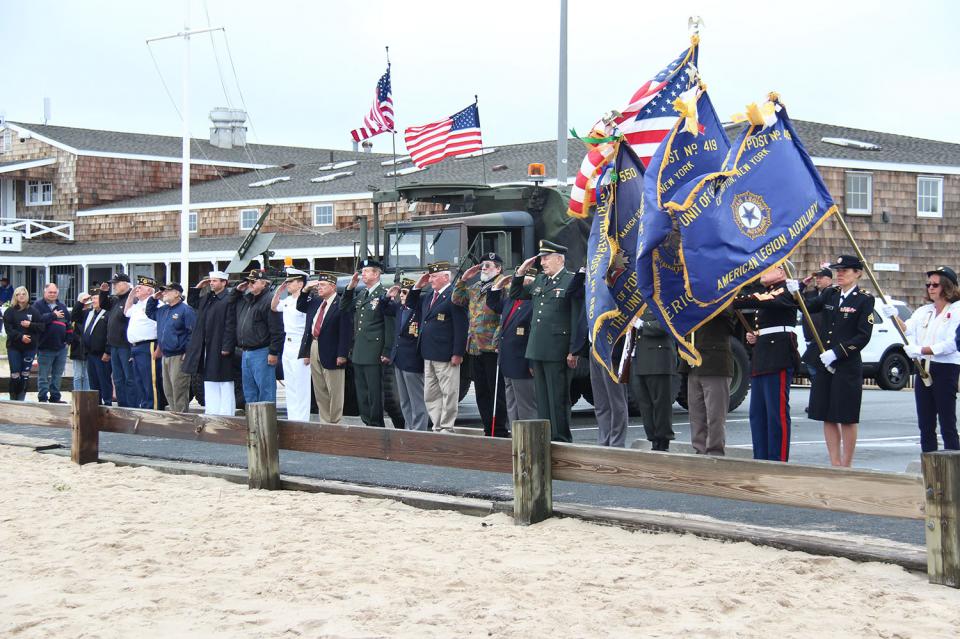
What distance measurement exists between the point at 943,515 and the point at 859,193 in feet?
87.1

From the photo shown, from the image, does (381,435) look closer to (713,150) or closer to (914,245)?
(713,150)

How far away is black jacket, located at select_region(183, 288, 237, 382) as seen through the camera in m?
13.5

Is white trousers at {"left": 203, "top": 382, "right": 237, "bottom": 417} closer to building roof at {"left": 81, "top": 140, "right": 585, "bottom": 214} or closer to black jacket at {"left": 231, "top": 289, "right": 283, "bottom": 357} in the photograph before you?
black jacket at {"left": 231, "top": 289, "right": 283, "bottom": 357}

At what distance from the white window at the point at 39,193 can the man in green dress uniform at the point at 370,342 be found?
38.4 meters

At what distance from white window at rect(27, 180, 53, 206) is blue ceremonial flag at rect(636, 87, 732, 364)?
43.3 m

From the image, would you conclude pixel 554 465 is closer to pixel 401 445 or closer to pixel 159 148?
pixel 401 445

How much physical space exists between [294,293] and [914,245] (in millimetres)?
22660

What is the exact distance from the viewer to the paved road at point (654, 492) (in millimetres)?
7668

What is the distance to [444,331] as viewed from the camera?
472 inches

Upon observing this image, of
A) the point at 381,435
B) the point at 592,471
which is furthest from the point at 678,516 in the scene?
the point at 381,435

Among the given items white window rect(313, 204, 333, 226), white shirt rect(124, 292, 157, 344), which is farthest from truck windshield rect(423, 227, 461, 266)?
white window rect(313, 204, 333, 226)

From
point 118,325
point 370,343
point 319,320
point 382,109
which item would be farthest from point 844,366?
point 382,109

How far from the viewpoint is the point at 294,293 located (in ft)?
43.7

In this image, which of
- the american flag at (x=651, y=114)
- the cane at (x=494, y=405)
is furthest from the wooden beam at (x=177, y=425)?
the american flag at (x=651, y=114)
